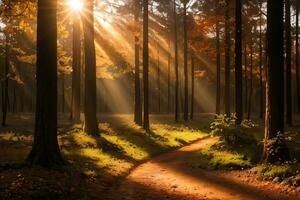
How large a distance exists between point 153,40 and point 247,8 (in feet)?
57.5

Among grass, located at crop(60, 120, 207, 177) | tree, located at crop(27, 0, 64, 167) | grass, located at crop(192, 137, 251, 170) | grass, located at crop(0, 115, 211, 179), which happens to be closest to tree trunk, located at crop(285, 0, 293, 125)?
grass, located at crop(60, 120, 207, 177)

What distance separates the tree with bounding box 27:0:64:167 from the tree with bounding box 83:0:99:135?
8134 millimetres

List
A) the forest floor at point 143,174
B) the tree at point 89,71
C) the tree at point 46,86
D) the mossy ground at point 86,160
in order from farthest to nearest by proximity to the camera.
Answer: the tree at point 89,71 → the tree at point 46,86 → the forest floor at point 143,174 → the mossy ground at point 86,160

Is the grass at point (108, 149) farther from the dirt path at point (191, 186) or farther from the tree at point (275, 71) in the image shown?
the tree at point (275, 71)

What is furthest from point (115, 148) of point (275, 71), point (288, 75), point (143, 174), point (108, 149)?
point (288, 75)

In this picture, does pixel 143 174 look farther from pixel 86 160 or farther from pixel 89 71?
pixel 89 71

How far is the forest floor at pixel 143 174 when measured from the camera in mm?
9547

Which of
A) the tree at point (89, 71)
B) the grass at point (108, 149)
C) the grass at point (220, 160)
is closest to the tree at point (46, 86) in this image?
the grass at point (108, 149)

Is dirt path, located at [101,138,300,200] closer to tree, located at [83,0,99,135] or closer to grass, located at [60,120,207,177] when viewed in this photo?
grass, located at [60,120,207,177]

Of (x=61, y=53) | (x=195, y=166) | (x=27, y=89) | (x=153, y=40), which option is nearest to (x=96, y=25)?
(x=61, y=53)

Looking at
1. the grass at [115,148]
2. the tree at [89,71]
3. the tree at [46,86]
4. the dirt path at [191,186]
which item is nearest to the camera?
the dirt path at [191,186]

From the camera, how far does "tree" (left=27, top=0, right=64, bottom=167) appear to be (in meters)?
11.7

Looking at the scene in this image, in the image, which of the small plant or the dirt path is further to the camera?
the small plant

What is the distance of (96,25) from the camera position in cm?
2727
